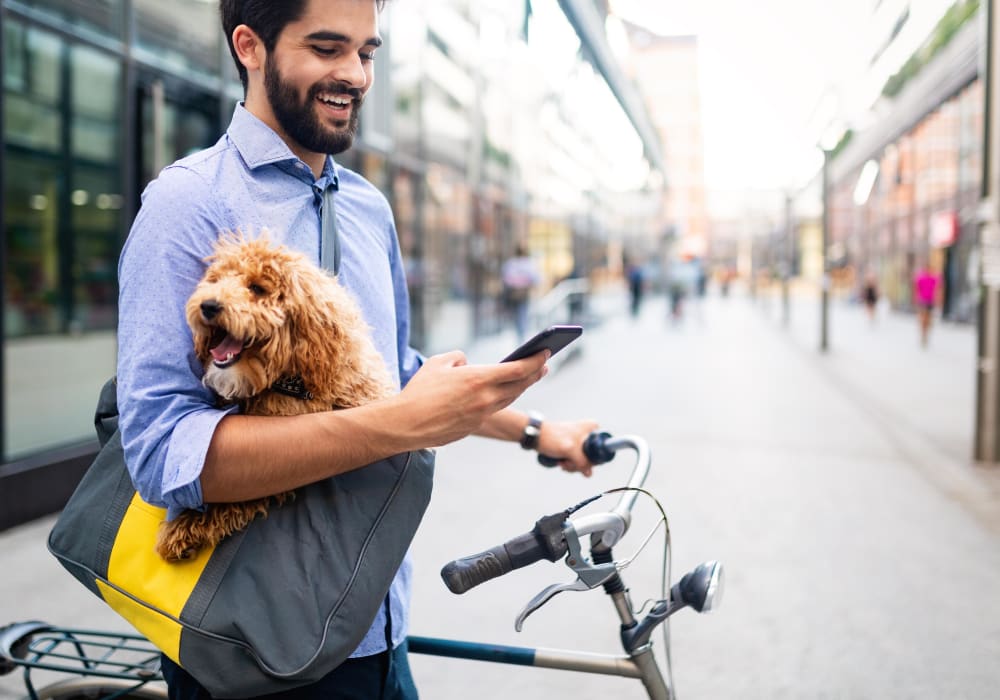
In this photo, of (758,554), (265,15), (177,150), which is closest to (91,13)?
(177,150)

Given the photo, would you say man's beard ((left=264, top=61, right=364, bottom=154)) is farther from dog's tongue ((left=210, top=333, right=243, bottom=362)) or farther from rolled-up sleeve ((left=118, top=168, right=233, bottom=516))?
dog's tongue ((left=210, top=333, right=243, bottom=362))

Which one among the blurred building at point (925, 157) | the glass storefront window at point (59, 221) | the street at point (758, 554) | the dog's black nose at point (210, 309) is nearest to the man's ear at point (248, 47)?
the dog's black nose at point (210, 309)

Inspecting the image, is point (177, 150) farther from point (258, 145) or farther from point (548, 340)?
point (548, 340)

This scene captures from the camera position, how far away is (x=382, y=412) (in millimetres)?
1233

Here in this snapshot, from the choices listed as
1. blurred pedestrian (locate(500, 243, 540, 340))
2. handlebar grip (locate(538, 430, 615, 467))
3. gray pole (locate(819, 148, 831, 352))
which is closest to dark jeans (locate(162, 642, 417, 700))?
handlebar grip (locate(538, 430, 615, 467))

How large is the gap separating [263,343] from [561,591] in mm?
682

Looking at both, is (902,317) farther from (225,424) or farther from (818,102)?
(225,424)

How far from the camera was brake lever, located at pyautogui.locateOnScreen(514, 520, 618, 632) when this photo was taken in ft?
4.74

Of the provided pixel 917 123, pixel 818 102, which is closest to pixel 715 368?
pixel 818 102

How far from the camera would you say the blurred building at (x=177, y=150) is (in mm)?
7453

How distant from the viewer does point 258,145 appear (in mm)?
1419

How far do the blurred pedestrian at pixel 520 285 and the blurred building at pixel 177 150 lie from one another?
Result: 40.7 inches

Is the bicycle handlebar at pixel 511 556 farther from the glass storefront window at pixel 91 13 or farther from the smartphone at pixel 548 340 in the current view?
the glass storefront window at pixel 91 13

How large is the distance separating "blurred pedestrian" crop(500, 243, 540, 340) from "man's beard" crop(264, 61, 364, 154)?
54.5ft
